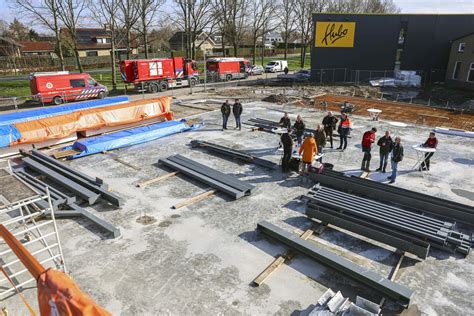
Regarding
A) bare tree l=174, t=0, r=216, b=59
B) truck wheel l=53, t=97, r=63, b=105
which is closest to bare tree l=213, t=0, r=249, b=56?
bare tree l=174, t=0, r=216, b=59

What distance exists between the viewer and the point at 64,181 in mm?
10766

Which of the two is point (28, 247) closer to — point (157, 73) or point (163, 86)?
point (157, 73)

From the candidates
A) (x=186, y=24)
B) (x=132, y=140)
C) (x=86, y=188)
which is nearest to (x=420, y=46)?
(x=186, y=24)

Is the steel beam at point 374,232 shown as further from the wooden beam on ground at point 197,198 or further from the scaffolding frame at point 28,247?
the scaffolding frame at point 28,247

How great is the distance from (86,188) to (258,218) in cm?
563

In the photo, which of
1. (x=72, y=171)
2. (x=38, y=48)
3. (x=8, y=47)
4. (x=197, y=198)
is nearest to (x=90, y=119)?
(x=72, y=171)

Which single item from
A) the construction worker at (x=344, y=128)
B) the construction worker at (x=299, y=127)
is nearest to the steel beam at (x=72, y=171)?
the construction worker at (x=299, y=127)

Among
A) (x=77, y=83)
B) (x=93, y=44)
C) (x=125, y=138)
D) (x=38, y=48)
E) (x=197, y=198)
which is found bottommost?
(x=197, y=198)

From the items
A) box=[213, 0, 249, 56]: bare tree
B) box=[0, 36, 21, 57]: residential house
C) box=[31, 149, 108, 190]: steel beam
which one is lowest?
box=[31, 149, 108, 190]: steel beam

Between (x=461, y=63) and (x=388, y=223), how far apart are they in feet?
107

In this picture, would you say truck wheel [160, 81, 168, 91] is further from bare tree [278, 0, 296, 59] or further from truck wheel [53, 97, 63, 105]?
bare tree [278, 0, 296, 59]

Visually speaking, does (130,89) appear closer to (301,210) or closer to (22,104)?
(22,104)

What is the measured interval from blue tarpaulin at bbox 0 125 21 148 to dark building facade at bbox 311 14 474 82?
3060 centimetres

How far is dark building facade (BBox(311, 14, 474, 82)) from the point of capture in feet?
115
